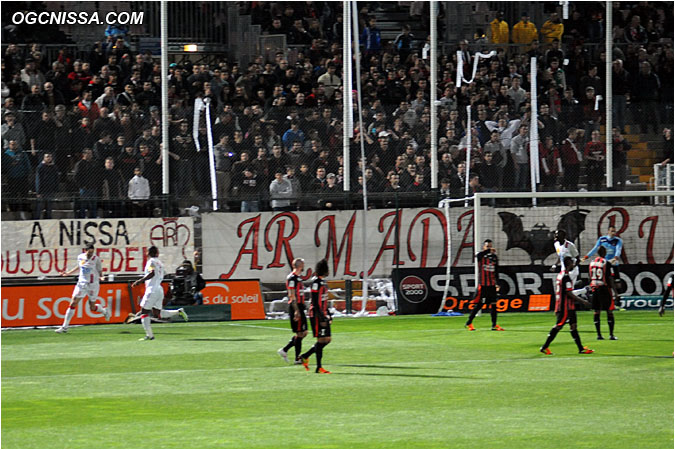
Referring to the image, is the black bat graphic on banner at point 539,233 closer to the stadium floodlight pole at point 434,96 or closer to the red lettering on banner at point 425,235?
the red lettering on banner at point 425,235

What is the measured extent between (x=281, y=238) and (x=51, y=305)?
6022 millimetres

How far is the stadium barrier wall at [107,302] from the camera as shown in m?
25.9

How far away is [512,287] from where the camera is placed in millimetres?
28688

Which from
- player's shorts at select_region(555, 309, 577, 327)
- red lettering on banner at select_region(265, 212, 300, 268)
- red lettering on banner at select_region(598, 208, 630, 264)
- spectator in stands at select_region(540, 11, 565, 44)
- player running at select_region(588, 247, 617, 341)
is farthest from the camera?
spectator in stands at select_region(540, 11, 565, 44)

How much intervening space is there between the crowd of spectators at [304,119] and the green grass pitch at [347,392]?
5.38 m

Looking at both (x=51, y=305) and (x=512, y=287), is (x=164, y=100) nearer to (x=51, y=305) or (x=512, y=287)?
(x=51, y=305)

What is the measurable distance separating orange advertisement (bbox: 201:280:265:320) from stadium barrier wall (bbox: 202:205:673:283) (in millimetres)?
520

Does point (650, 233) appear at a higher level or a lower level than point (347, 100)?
lower

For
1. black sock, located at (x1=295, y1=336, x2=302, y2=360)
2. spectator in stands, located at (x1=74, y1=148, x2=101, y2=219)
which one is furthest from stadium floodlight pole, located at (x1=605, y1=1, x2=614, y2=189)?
black sock, located at (x1=295, y1=336, x2=302, y2=360)

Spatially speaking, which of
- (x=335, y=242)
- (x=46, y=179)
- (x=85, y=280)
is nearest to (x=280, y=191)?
(x=335, y=242)

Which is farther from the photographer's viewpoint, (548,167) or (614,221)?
(614,221)

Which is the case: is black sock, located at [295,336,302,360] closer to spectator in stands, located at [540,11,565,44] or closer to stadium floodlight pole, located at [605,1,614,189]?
stadium floodlight pole, located at [605,1,614,189]

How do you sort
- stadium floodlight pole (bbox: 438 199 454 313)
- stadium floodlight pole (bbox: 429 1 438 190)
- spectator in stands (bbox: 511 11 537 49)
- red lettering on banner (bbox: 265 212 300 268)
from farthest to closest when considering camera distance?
spectator in stands (bbox: 511 11 537 49) → stadium floodlight pole (bbox: 429 1 438 190) → red lettering on banner (bbox: 265 212 300 268) → stadium floodlight pole (bbox: 438 199 454 313)

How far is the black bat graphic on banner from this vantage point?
96.6ft
